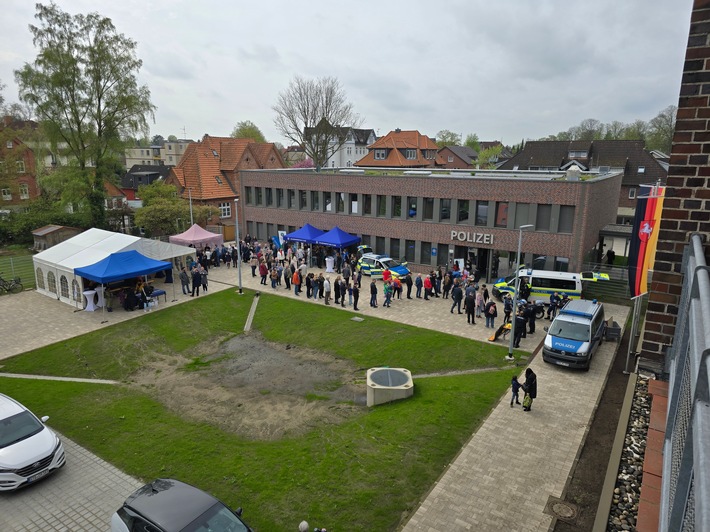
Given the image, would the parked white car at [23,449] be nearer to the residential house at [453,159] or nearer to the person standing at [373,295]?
the person standing at [373,295]

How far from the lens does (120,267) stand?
894 inches

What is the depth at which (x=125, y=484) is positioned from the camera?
11070 mm

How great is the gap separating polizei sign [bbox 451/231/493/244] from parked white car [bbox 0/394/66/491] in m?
22.2

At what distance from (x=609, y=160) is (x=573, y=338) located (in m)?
41.0

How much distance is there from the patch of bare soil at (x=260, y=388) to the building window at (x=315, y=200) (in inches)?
675

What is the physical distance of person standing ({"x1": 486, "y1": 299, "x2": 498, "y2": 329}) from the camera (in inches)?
803

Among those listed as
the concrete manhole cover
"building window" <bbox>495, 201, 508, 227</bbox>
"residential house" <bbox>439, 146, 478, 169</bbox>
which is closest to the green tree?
"building window" <bbox>495, 201, 508, 227</bbox>

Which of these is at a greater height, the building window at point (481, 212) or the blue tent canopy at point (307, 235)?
the building window at point (481, 212)

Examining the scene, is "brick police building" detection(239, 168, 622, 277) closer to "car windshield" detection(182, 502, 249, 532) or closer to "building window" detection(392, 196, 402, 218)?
"building window" detection(392, 196, 402, 218)

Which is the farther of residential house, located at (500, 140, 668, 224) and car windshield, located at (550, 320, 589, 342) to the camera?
residential house, located at (500, 140, 668, 224)

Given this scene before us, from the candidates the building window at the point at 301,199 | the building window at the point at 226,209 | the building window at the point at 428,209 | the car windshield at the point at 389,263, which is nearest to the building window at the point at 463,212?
the building window at the point at 428,209

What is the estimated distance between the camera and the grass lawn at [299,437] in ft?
33.8

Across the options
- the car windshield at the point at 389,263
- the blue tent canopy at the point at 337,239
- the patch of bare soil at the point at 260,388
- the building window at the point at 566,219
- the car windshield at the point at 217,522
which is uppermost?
the building window at the point at 566,219

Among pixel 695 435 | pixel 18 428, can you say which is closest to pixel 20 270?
pixel 18 428
